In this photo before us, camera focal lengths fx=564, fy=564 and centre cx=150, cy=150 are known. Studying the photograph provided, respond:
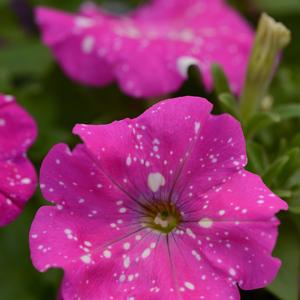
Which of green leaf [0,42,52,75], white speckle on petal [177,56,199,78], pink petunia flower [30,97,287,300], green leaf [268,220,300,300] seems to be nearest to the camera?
pink petunia flower [30,97,287,300]

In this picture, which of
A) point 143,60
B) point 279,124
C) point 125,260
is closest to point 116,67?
point 143,60

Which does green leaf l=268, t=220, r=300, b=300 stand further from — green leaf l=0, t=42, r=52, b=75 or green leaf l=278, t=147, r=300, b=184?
green leaf l=0, t=42, r=52, b=75

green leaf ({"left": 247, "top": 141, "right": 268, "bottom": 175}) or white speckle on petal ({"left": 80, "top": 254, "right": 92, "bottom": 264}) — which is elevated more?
green leaf ({"left": 247, "top": 141, "right": 268, "bottom": 175})

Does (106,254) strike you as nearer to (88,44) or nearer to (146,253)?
(146,253)

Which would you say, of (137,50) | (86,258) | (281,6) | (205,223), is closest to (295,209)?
(205,223)

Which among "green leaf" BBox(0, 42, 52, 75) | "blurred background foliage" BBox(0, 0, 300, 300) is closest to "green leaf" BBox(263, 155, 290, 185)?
"blurred background foliage" BBox(0, 0, 300, 300)
